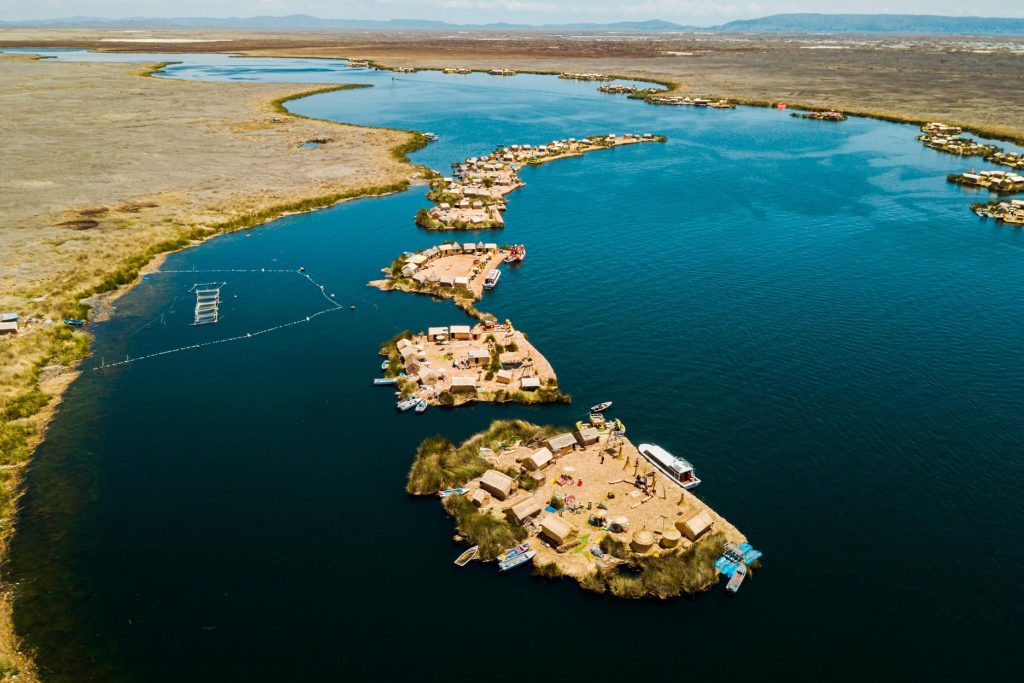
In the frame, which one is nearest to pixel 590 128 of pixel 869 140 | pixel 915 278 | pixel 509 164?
pixel 509 164

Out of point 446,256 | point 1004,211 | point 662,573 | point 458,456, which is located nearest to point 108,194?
point 446,256

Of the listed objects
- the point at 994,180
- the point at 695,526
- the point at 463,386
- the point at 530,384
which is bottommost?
the point at 695,526

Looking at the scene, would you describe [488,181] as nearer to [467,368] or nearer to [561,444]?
[467,368]

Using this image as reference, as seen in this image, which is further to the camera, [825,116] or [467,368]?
[825,116]

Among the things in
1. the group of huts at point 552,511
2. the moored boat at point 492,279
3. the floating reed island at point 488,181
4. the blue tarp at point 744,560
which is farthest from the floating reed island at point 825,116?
the blue tarp at point 744,560

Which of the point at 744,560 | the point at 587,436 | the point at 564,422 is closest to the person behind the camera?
the point at 744,560

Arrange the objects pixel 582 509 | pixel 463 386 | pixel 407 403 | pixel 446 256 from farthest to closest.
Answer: pixel 446 256 < pixel 463 386 < pixel 407 403 < pixel 582 509

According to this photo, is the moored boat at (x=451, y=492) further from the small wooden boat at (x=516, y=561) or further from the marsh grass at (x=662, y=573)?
the marsh grass at (x=662, y=573)

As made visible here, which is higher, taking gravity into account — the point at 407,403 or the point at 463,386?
the point at 463,386
